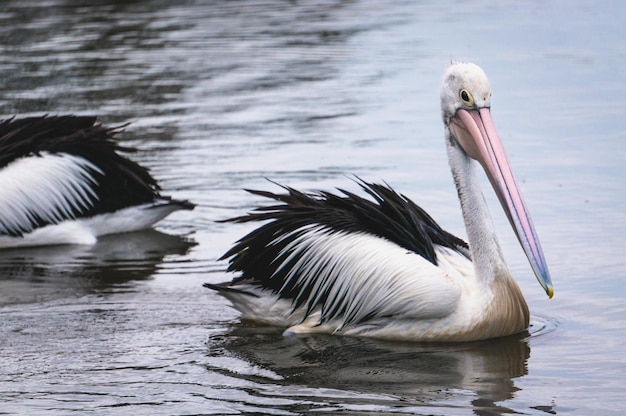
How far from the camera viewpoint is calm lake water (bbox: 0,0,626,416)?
5.33m

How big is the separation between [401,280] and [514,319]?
58 centimetres

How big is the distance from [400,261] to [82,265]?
2.47 meters

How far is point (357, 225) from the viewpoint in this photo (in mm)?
5953

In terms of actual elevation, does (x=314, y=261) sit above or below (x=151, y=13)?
below

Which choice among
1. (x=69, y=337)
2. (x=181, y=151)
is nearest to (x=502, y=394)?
(x=69, y=337)

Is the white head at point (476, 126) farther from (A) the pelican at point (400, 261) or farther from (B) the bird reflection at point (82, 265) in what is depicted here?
(B) the bird reflection at point (82, 265)

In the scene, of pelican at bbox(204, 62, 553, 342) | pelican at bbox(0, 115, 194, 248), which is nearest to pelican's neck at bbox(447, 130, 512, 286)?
pelican at bbox(204, 62, 553, 342)

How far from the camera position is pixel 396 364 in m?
5.60

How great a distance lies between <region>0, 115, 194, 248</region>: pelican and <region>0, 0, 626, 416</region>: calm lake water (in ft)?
0.46

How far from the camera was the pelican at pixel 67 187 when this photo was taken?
7.85m

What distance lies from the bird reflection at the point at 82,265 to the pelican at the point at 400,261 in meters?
1.24

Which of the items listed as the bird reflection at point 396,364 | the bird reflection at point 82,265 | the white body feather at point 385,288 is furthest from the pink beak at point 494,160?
the bird reflection at point 82,265

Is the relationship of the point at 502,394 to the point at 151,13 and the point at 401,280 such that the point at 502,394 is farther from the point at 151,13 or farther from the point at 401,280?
the point at 151,13

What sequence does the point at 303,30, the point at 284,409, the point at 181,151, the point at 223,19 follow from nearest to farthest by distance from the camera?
the point at 284,409, the point at 181,151, the point at 303,30, the point at 223,19
